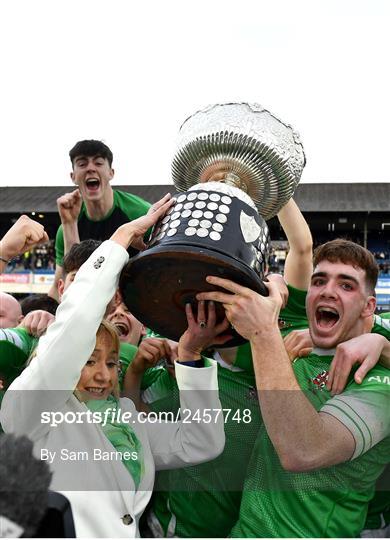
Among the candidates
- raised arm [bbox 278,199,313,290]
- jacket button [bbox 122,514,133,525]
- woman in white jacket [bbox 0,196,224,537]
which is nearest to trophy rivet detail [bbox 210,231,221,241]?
woman in white jacket [bbox 0,196,224,537]

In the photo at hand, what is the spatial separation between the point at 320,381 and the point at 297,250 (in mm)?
677

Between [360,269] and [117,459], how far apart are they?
79cm

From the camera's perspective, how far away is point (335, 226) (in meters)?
19.7

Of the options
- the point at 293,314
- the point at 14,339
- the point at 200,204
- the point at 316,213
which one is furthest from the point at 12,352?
the point at 316,213

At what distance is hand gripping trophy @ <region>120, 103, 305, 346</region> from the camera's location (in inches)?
42.9

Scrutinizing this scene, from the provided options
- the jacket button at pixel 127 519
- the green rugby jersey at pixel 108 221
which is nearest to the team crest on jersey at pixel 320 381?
the jacket button at pixel 127 519

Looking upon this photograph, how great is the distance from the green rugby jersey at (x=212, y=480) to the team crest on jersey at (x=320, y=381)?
0.57 ft

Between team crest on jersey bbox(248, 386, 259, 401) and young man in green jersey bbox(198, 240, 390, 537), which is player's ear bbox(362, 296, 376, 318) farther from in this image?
team crest on jersey bbox(248, 386, 259, 401)

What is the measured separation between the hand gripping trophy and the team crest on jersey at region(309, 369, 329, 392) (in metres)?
0.26

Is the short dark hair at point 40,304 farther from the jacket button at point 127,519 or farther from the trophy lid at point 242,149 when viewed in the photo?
the jacket button at point 127,519

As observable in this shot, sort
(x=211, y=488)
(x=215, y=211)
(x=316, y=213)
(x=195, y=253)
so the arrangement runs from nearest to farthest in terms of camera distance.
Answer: (x=195, y=253) → (x=215, y=211) → (x=211, y=488) → (x=316, y=213)

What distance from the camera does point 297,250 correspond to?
6.67 feet

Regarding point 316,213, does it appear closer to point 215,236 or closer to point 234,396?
point 234,396

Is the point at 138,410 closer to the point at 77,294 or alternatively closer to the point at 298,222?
the point at 77,294
